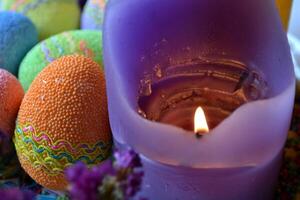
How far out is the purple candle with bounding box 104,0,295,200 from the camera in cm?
32

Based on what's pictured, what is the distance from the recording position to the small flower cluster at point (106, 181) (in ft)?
0.75

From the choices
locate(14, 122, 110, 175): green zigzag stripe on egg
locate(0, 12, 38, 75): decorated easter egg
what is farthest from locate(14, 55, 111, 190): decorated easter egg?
locate(0, 12, 38, 75): decorated easter egg

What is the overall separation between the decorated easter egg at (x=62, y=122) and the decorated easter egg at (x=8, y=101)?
0.01 meters

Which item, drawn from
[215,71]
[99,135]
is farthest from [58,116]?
[215,71]

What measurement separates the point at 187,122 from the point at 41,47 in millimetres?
171

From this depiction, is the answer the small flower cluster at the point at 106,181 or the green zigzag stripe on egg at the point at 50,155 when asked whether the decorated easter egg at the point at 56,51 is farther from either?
the small flower cluster at the point at 106,181

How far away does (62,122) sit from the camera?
38 centimetres

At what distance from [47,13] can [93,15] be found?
53 millimetres

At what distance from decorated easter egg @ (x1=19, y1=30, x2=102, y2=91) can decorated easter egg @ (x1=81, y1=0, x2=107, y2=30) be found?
73 millimetres

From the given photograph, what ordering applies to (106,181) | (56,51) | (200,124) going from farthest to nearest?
(56,51) → (200,124) → (106,181)

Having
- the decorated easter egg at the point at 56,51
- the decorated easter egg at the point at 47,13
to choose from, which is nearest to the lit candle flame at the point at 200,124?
the decorated easter egg at the point at 56,51

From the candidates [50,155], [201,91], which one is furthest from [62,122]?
[201,91]

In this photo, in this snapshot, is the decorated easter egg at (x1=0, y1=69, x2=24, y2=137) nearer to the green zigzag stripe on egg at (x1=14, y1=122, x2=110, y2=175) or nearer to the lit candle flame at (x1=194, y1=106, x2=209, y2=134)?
the green zigzag stripe on egg at (x1=14, y1=122, x2=110, y2=175)

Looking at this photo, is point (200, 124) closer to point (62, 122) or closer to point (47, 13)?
point (62, 122)
